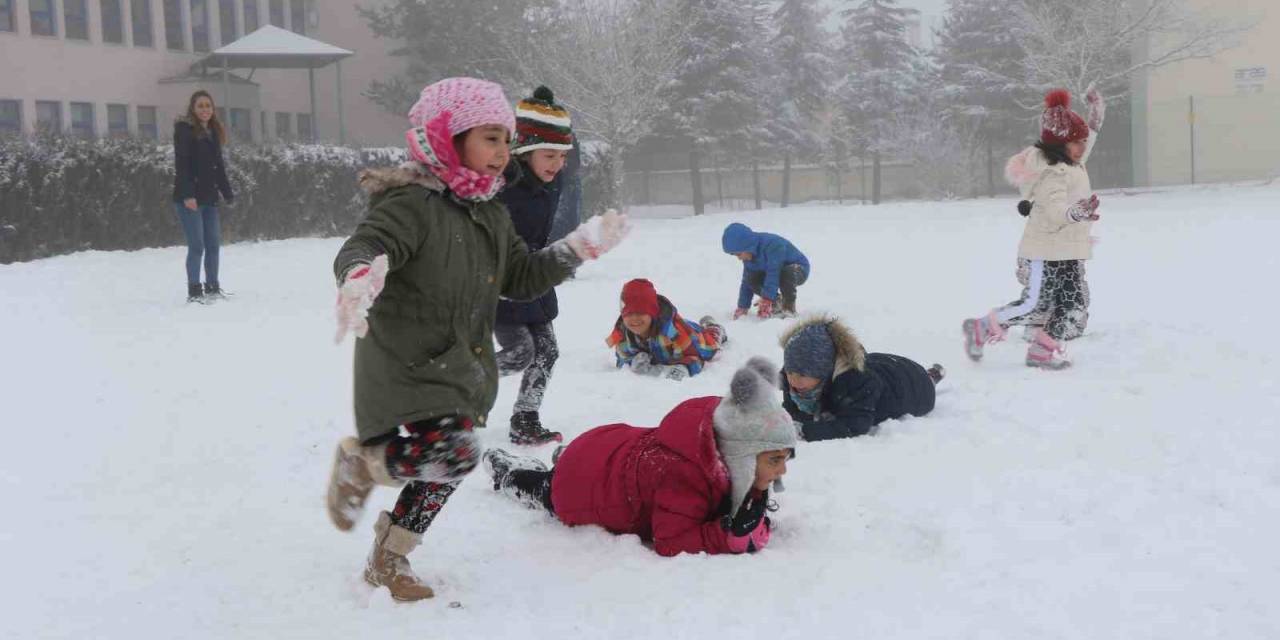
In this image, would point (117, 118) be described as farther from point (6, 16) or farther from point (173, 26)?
point (6, 16)

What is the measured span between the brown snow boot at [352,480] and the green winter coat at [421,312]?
2.8 inches

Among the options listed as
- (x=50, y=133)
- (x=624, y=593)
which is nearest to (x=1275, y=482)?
(x=624, y=593)

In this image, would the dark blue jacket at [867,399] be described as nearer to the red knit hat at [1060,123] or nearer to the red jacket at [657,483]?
the red jacket at [657,483]

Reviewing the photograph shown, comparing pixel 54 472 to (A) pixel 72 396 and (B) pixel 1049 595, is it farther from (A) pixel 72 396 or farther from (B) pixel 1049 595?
(B) pixel 1049 595

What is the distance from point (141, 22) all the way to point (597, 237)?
31.2m

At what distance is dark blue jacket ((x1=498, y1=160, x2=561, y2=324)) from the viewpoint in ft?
17.2

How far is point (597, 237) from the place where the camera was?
373cm

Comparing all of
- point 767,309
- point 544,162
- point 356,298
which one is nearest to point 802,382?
point 544,162

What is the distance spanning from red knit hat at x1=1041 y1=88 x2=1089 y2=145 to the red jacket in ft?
13.3

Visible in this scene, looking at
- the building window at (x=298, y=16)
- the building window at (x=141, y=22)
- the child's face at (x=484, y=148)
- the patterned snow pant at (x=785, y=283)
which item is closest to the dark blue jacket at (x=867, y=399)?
the child's face at (x=484, y=148)

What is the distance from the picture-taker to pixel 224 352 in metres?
8.20

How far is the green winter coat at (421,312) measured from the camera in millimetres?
3336

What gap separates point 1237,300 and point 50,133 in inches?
553

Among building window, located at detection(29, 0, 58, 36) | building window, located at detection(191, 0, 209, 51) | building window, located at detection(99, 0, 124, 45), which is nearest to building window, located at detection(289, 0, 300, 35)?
building window, located at detection(191, 0, 209, 51)
